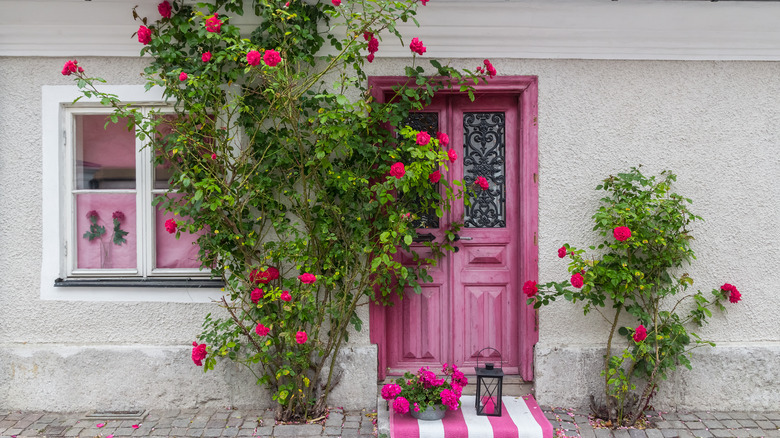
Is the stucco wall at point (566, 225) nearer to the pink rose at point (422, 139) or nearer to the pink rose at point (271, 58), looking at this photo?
the pink rose at point (422, 139)

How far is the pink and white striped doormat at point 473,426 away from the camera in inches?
144

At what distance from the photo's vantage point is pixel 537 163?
4180 millimetres

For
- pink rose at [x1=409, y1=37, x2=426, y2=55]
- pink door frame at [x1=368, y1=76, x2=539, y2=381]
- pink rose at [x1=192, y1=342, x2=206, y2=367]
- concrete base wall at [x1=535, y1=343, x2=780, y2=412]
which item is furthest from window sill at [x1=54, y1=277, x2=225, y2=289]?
concrete base wall at [x1=535, y1=343, x2=780, y2=412]

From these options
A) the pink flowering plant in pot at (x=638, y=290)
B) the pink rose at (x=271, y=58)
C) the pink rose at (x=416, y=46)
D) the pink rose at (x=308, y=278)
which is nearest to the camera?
the pink rose at (x=271, y=58)

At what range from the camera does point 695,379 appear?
13.7ft

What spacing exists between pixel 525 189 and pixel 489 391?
1535 millimetres

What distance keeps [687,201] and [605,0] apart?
5.19 ft

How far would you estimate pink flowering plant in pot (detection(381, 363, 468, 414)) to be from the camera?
12.3 ft

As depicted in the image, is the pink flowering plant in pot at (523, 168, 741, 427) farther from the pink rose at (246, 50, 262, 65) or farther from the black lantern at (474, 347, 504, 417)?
the pink rose at (246, 50, 262, 65)

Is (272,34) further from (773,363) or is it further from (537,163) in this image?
(773,363)

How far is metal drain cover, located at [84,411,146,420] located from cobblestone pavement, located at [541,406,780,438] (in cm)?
304

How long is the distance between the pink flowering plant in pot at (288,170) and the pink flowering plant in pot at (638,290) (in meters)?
1.05

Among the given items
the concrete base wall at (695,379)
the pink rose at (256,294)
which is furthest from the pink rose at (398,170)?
the concrete base wall at (695,379)

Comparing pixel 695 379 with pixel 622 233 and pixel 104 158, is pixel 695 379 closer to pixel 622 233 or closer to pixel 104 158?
pixel 622 233
